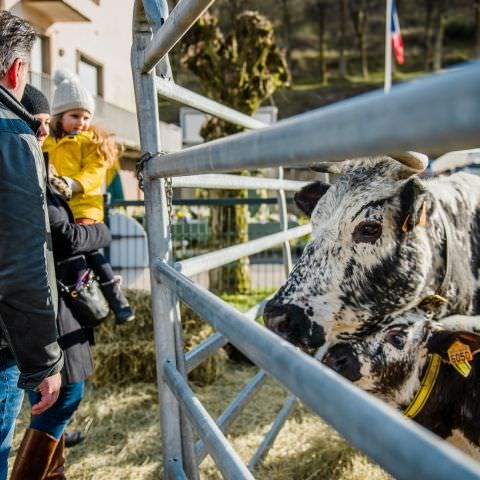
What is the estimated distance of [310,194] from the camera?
7.73ft

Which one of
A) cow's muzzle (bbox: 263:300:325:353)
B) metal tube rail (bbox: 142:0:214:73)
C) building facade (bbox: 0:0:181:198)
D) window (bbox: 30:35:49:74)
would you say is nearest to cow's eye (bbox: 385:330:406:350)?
cow's muzzle (bbox: 263:300:325:353)

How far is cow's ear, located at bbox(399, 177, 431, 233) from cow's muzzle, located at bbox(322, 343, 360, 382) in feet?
1.43

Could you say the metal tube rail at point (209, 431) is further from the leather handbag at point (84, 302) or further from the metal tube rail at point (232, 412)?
the leather handbag at point (84, 302)

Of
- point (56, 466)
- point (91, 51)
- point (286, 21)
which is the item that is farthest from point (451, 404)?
point (286, 21)

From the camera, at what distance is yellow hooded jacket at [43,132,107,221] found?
2.97 meters

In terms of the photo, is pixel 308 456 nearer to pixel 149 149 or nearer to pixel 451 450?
pixel 149 149

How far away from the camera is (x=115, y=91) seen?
64.3 ft

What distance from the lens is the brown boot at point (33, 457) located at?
8.20 ft

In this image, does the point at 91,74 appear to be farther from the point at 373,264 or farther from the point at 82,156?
the point at 373,264

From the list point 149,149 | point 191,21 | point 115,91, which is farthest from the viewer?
point 115,91

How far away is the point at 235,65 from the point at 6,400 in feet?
20.4

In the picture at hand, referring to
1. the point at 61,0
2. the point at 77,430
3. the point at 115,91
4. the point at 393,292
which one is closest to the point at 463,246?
the point at 393,292

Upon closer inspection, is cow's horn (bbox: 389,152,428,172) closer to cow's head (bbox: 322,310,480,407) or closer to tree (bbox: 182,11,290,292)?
cow's head (bbox: 322,310,480,407)

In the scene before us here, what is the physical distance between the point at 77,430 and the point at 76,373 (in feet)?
4.81
